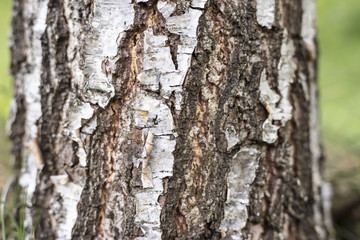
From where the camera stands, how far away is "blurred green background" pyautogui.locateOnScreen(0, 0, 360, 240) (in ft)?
5.84

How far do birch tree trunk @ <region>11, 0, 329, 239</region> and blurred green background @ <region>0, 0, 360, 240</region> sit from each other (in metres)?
0.69

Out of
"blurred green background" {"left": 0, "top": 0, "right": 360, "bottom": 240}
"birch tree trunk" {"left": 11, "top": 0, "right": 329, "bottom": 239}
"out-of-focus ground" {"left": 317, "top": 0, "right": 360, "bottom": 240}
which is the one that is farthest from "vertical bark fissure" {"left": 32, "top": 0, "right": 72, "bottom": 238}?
"out-of-focus ground" {"left": 317, "top": 0, "right": 360, "bottom": 240}

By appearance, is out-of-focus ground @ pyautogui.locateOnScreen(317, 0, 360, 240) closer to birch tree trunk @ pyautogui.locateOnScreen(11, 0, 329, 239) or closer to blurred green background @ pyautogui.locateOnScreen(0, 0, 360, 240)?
blurred green background @ pyautogui.locateOnScreen(0, 0, 360, 240)

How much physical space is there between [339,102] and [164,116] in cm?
198

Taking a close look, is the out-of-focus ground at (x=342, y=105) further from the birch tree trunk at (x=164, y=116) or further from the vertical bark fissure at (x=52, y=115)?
the vertical bark fissure at (x=52, y=115)

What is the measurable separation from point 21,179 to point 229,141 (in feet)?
2.22

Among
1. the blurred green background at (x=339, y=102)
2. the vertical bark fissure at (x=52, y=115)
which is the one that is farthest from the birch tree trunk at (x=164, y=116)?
the blurred green background at (x=339, y=102)

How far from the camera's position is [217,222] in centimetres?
106

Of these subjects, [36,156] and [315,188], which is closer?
[36,156]

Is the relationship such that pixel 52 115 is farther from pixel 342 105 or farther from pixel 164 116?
pixel 342 105

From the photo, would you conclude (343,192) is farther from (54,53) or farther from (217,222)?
(54,53)

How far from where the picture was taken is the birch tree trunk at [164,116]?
964 mm

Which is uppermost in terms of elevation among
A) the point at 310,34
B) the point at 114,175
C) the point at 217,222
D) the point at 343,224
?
the point at 310,34

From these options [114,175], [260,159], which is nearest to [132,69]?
[114,175]
